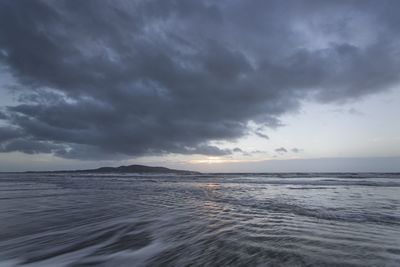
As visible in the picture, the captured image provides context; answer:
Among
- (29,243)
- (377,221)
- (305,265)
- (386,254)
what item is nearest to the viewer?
(305,265)

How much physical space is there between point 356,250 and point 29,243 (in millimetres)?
8188

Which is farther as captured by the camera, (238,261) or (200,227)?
(200,227)

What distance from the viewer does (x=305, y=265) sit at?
5691 mm

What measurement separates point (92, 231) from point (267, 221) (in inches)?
238

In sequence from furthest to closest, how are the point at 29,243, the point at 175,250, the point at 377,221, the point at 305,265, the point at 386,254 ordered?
the point at 377,221, the point at 29,243, the point at 175,250, the point at 386,254, the point at 305,265

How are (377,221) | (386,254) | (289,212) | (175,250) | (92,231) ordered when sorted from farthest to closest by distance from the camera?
(289,212) → (377,221) → (92,231) → (175,250) → (386,254)

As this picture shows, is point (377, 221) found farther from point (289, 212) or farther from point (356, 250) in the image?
point (356, 250)

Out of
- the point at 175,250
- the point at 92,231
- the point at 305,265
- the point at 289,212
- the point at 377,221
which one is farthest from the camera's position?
the point at 289,212

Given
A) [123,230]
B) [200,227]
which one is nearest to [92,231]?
[123,230]

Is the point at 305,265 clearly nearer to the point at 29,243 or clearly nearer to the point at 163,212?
the point at 29,243

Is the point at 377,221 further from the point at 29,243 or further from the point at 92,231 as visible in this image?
the point at 29,243

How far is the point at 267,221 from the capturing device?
420 inches

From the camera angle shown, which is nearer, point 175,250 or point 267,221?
point 175,250

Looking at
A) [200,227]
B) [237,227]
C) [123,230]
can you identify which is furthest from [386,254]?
[123,230]
